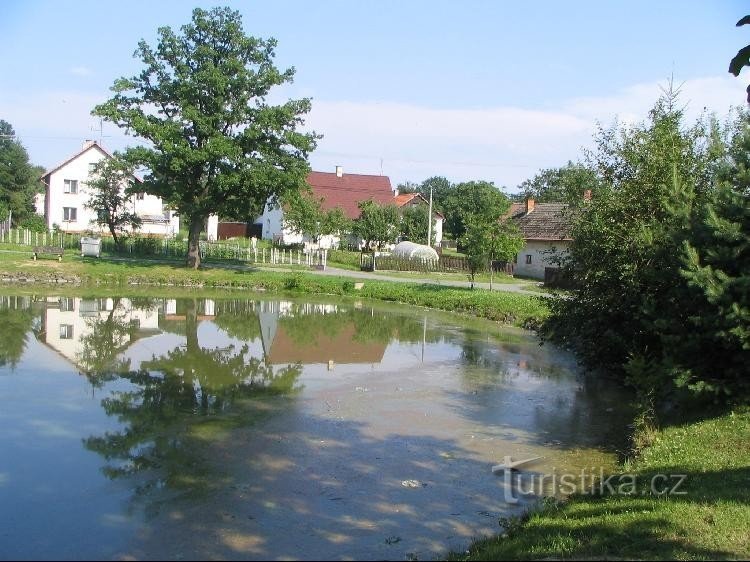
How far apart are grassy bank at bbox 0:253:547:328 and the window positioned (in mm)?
21101

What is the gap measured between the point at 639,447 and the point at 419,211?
58.0m

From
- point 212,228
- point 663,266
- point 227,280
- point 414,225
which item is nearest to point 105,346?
point 663,266

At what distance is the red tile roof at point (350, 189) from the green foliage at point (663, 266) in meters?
53.5

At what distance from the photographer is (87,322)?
22453 mm

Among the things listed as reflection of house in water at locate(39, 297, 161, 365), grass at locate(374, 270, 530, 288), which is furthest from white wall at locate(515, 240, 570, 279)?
reflection of house in water at locate(39, 297, 161, 365)

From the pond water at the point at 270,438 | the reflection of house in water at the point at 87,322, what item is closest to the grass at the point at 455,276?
the reflection of house in water at the point at 87,322

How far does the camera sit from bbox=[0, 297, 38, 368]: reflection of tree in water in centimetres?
1670

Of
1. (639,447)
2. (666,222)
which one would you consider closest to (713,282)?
(639,447)

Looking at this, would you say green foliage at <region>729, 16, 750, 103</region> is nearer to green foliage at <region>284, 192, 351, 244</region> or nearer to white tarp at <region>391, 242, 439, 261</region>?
green foliage at <region>284, 192, 351, 244</region>

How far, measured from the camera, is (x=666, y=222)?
14078 millimetres

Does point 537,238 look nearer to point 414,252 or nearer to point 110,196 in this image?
point 414,252

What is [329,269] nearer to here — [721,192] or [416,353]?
[416,353]

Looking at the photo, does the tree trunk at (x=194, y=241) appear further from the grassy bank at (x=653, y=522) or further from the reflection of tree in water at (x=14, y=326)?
the grassy bank at (x=653, y=522)

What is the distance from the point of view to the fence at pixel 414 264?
5041 centimetres
